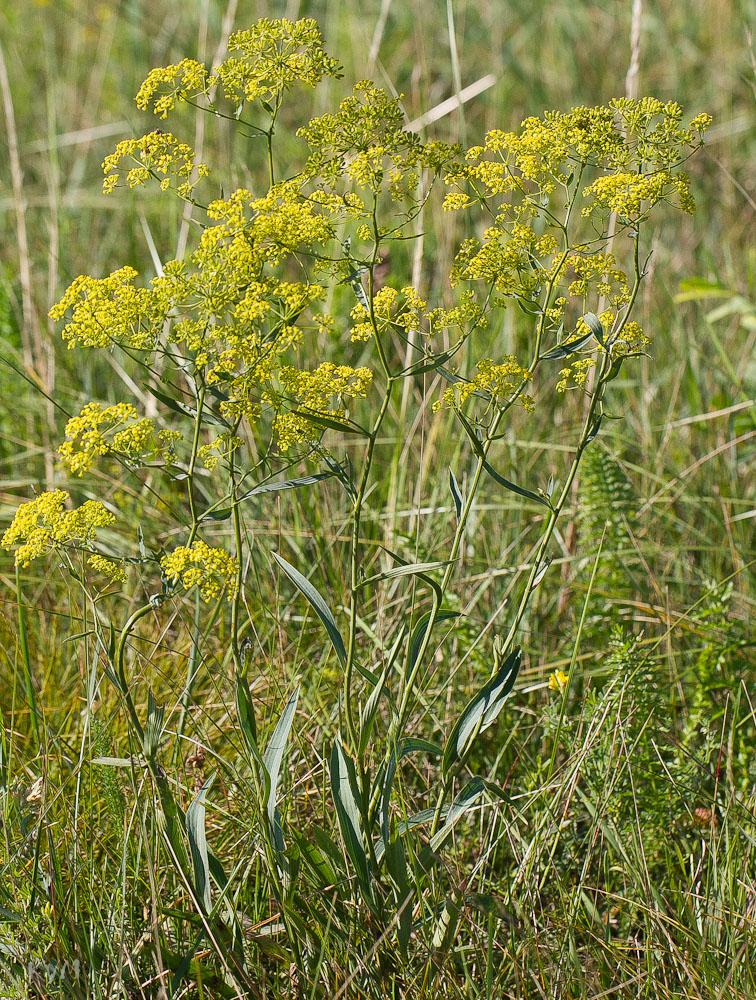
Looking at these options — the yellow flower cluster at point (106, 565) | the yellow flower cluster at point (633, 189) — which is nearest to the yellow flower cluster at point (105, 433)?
the yellow flower cluster at point (106, 565)

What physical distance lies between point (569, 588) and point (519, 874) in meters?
0.97

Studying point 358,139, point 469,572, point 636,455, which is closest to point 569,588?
point 469,572

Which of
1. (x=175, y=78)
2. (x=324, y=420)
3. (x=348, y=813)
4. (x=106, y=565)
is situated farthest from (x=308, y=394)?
(x=348, y=813)

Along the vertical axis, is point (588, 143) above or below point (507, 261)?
above

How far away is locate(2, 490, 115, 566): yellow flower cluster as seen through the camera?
1303mm

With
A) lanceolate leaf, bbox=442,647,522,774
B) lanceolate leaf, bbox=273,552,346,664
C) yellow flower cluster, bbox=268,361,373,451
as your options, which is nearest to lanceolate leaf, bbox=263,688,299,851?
lanceolate leaf, bbox=273,552,346,664

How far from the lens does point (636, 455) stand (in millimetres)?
3049

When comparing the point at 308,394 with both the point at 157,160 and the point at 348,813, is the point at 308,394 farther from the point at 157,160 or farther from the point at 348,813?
the point at 348,813

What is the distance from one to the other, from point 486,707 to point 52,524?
2.26 feet

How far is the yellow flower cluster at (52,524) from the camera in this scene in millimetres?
1303

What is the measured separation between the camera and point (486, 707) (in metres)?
1.38

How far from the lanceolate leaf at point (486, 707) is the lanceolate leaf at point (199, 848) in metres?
0.37

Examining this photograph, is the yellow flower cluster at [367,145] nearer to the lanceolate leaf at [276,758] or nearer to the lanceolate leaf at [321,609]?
the lanceolate leaf at [321,609]

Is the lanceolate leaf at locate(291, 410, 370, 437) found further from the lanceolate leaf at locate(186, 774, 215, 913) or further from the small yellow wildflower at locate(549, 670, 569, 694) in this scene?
the small yellow wildflower at locate(549, 670, 569, 694)
